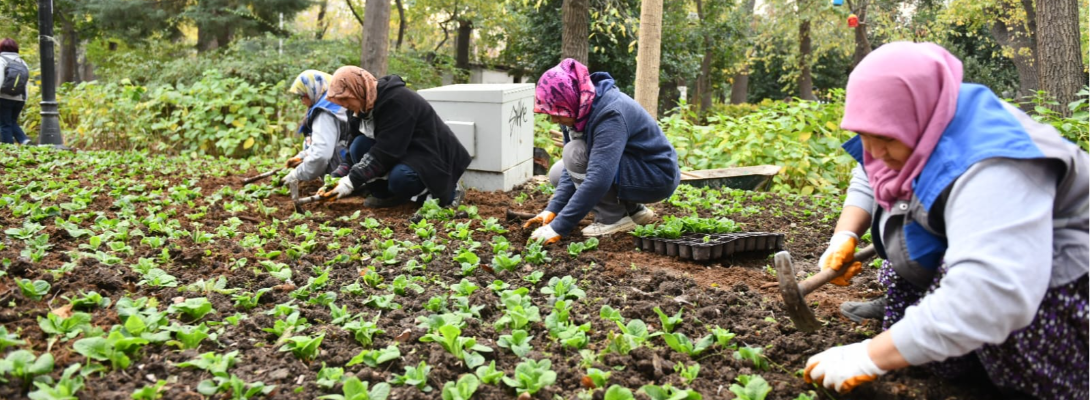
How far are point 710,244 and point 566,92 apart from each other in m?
1.00

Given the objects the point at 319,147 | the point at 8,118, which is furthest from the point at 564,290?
the point at 8,118

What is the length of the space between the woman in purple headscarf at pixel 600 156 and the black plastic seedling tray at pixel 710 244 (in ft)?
1.04

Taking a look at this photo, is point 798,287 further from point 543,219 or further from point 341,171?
point 341,171

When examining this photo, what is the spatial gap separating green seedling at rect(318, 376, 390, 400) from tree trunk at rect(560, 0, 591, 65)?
7.21 m

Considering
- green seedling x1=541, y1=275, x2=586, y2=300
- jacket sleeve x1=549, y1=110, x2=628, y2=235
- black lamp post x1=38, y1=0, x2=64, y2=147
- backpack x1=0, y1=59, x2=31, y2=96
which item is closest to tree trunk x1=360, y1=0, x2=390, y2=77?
black lamp post x1=38, y1=0, x2=64, y2=147

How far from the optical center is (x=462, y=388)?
7.26 feet

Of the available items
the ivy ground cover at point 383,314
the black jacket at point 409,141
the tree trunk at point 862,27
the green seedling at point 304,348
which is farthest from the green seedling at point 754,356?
the tree trunk at point 862,27

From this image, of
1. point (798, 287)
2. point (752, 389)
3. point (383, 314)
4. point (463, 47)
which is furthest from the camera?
point (463, 47)

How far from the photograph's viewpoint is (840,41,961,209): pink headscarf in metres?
1.87

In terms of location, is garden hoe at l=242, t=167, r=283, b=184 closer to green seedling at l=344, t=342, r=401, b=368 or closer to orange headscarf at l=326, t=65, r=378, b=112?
orange headscarf at l=326, t=65, r=378, b=112

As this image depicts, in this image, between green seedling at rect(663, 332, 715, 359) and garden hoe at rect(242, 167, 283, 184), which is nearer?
green seedling at rect(663, 332, 715, 359)

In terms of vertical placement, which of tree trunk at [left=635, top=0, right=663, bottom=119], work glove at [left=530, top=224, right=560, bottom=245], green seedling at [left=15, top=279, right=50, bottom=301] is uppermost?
tree trunk at [left=635, top=0, right=663, bottom=119]

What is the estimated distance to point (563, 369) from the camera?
2414 mm

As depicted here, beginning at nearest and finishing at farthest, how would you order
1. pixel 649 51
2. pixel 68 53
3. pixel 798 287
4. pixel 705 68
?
pixel 798 287 → pixel 649 51 → pixel 68 53 → pixel 705 68
